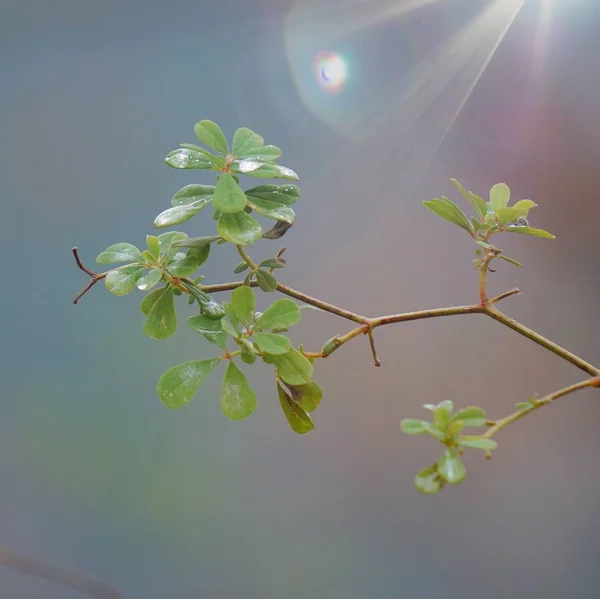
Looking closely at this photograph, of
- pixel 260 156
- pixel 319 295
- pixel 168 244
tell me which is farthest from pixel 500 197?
pixel 319 295

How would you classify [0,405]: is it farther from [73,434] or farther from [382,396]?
[382,396]

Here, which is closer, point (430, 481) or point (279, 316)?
point (430, 481)

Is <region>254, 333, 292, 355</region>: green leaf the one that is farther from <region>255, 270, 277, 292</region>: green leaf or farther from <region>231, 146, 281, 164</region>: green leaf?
<region>231, 146, 281, 164</region>: green leaf

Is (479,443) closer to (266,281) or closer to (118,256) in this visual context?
(266,281)

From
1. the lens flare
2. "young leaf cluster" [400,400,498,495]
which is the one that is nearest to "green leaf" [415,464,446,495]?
"young leaf cluster" [400,400,498,495]

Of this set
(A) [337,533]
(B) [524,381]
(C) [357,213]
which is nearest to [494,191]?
(C) [357,213]
